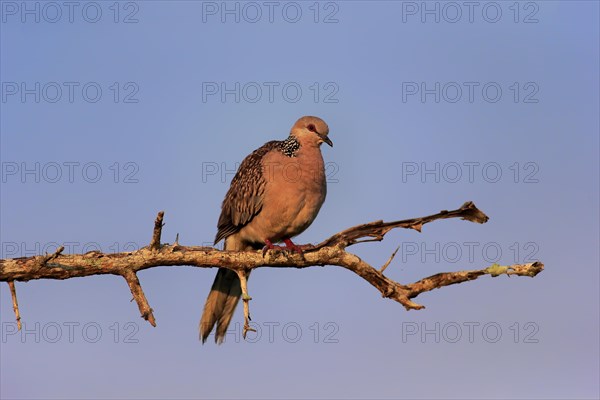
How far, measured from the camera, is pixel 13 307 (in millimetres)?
6445

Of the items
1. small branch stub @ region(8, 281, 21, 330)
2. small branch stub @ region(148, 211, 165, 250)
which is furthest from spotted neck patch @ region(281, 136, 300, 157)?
small branch stub @ region(8, 281, 21, 330)

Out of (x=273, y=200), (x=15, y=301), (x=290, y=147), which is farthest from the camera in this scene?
(x=290, y=147)

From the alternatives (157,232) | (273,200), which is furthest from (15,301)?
(273,200)

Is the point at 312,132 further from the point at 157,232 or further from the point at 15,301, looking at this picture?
the point at 15,301

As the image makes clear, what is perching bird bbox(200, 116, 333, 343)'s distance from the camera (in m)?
8.34

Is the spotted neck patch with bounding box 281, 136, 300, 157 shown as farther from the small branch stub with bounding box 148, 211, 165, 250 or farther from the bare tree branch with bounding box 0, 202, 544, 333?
the small branch stub with bounding box 148, 211, 165, 250

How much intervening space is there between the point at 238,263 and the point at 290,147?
6.32 feet

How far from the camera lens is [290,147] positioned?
28.3 feet

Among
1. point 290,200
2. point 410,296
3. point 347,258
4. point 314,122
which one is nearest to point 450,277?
point 410,296

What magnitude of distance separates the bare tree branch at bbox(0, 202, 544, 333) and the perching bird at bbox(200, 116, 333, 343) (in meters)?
1.06

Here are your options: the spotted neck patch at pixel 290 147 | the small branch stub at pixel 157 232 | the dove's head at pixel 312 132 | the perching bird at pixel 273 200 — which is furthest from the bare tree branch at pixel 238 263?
the dove's head at pixel 312 132

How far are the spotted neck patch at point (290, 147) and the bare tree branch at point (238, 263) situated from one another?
1.59m

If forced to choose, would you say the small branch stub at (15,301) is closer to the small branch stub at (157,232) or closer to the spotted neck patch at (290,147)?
the small branch stub at (157,232)

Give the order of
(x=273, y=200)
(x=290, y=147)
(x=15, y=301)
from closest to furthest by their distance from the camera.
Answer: (x=15, y=301) → (x=273, y=200) → (x=290, y=147)
